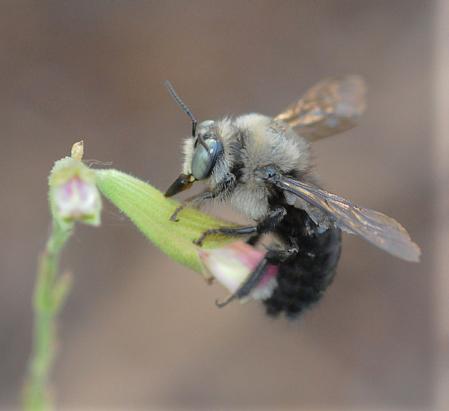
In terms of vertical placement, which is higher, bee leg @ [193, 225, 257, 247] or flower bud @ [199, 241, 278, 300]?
bee leg @ [193, 225, 257, 247]

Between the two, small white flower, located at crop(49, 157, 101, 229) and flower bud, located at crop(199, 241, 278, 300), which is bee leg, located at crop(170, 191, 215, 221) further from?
small white flower, located at crop(49, 157, 101, 229)

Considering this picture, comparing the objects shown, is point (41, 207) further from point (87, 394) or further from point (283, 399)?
point (283, 399)

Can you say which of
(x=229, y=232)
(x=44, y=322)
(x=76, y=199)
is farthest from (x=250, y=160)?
(x=44, y=322)

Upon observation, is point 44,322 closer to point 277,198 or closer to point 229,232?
point 229,232

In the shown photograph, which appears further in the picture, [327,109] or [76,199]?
[327,109]

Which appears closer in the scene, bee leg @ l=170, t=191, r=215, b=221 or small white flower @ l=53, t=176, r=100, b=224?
small white flower @ l=53, t=176, r=100, b=224

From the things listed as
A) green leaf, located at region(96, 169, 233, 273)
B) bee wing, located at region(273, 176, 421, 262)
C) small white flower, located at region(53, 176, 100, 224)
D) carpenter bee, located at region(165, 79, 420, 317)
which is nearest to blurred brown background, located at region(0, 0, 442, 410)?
green leaf, located at region(96, 169, 233, 273)

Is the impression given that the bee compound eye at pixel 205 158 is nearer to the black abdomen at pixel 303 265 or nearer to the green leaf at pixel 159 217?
the green leaf at pixel 159 217
